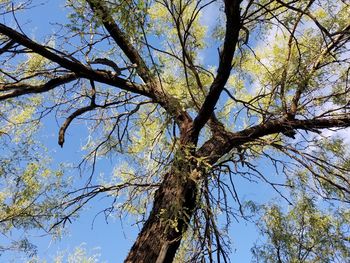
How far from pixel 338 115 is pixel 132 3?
207 cm

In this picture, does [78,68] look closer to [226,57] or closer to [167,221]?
[226,57]

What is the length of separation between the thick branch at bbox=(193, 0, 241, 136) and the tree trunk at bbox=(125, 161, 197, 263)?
20.8 inches

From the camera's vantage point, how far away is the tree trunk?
2695mm

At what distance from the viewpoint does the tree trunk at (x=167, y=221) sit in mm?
2695

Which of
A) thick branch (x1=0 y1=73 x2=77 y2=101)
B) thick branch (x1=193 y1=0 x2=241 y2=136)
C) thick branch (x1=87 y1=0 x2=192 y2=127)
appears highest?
thick branch (x1=87 y1=0 x2=192 y2=127)

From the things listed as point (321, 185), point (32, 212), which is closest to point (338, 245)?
point (321, 185)

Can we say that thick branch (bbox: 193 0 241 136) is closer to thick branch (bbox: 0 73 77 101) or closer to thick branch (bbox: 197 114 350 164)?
thick branch (bbox: 197 114 350 164)

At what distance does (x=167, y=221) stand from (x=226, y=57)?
1.13 m

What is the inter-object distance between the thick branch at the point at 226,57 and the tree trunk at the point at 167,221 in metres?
0.53

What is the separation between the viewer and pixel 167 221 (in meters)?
2.72

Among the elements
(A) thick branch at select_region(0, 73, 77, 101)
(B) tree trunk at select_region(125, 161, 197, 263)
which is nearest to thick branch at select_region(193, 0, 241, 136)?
(B) tree trunk at select_region(125, 161, 197, 263)

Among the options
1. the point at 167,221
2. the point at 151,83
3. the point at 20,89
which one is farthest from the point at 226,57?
the point at 20,89

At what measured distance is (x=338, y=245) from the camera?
5.12 meters

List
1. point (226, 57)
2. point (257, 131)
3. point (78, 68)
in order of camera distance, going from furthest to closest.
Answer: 1. point (257, 131)
2. point (78, 68)
3. point (226, 57)
